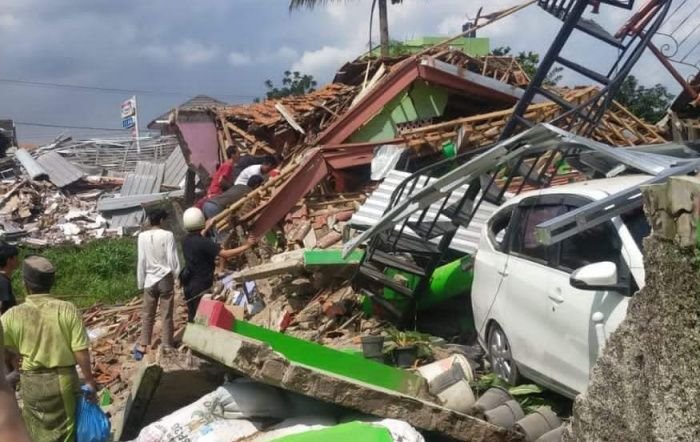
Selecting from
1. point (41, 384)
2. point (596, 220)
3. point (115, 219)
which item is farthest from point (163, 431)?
point (115, 219)

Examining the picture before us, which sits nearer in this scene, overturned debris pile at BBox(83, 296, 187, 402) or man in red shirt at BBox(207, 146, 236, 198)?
overturned debris pile at BBox(83, 296, 187, 402)

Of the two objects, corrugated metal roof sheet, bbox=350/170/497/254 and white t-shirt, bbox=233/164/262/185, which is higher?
corrugated metal roof sheet, bbox=350/170/497/254

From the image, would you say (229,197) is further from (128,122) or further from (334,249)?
(128,122)

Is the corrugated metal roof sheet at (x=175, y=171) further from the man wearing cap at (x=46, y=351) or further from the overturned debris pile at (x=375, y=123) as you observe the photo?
the man wearing cap at (x=46, y=351)

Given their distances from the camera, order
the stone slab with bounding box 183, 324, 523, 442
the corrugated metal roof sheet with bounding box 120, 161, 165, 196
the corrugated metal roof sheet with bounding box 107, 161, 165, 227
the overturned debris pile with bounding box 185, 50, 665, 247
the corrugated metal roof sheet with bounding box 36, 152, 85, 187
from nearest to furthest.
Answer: the stone slab with bounding box 183, 324, 523, 442
the overturned debris pile with bounding box 185, 50, 665, 247
the corrugated metal roof sheet with bounding box 107, 161, 165, 227
the corrugated metal roof sheet with bounding box 120, 161, 165, 196
the corrugated metal roof sheet with bounding box 36, 152, 85, 187

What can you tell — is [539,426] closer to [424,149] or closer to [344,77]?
[424,149]

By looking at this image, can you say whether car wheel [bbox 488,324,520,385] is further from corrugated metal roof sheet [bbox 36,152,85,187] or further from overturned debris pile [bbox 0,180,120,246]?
corrugated metal roof sheet [bbox 36,152,85,187]

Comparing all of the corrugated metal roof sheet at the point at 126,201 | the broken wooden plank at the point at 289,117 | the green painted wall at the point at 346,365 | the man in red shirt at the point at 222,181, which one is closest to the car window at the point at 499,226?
the green painted wall at the point at 346,365

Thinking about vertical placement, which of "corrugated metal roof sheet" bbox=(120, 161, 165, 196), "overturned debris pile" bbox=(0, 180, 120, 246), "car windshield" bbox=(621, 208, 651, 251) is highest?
"car windshield" bbox=(621, 208, 651, 251)

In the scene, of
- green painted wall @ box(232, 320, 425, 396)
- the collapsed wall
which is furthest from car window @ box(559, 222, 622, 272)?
green painted wall @ box(232, 320, 425, 396)

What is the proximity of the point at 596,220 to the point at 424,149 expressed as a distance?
8007 mm

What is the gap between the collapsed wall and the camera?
362 cm

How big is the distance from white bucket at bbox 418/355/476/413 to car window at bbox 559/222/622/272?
1.14 meters

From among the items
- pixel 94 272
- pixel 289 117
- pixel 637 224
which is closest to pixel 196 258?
pixel 637 224
